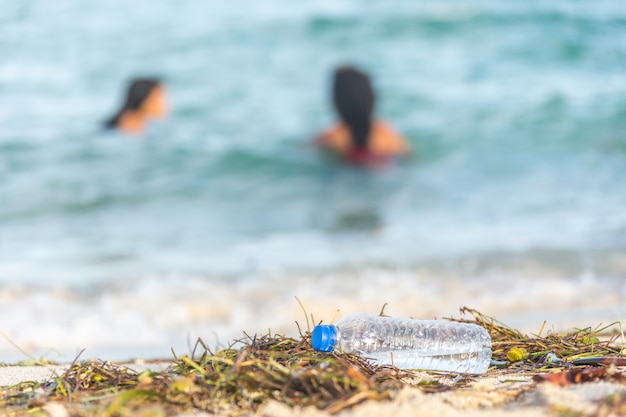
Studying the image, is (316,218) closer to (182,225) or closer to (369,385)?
(182,225)

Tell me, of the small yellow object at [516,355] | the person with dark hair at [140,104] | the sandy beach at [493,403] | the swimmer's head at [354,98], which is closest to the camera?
the sandy beach at [493,403]

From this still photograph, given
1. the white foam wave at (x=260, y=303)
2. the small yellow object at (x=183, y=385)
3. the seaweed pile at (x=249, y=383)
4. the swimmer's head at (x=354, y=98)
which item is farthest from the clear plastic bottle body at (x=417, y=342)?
the swimmer's head at (x=354, y=98)

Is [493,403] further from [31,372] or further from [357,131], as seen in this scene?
[357,131]

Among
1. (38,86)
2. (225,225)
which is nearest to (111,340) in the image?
(225,225)

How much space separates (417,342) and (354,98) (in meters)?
5.62

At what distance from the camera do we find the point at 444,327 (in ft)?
7.11

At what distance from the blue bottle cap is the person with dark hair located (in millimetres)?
7552

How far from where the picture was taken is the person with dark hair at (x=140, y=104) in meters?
9.03

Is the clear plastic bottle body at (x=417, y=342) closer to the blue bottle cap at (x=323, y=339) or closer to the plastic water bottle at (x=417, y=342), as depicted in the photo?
the plastic water bottle at (x=417, y=342)

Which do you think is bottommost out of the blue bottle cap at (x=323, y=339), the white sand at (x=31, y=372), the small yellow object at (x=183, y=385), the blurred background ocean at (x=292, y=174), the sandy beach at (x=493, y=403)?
the white sand at (x=31, y=372)

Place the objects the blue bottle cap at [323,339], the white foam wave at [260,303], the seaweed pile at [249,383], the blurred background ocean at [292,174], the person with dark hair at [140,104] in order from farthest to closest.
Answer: the person with dark hair at [140,104] < the blurred background ocean at [292,174] < the white foam wave at [260,303] < the blue bottle cap at [323,339] < the seaweed pile at [249,383]

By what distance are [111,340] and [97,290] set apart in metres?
0.77

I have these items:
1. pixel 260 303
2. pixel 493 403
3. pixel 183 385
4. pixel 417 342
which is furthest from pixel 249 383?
pixel 260 303

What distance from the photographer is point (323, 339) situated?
1839mm
